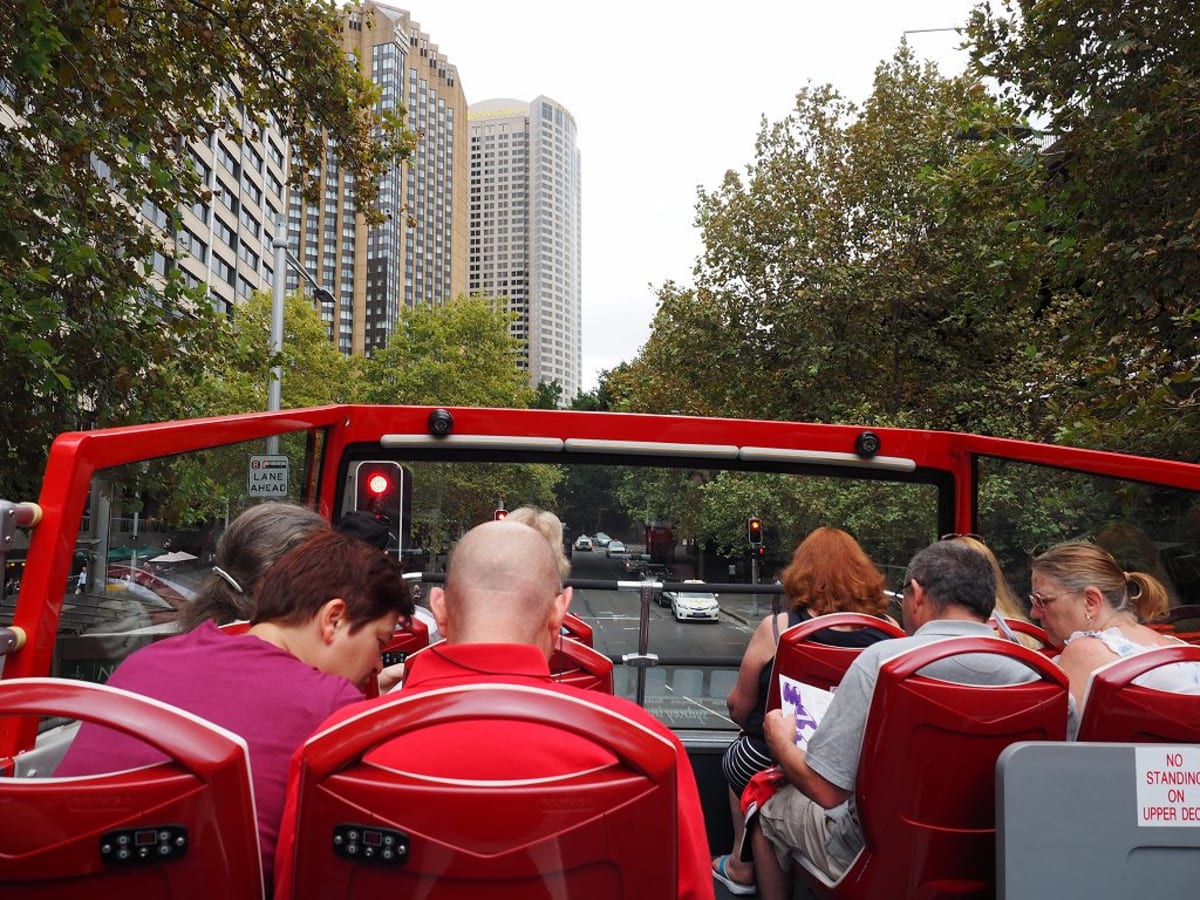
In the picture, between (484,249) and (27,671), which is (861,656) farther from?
(484,249)

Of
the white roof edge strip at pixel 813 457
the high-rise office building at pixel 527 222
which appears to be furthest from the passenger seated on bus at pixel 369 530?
the high-rise office building at pixel 527 222

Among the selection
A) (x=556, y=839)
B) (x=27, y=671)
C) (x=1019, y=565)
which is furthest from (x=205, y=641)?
(x=1019, y=565)

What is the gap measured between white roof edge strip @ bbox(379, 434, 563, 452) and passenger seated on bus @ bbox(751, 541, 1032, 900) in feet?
5.21

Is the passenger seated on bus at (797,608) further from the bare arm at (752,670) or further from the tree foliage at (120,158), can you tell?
the tree foliage at (120,158)

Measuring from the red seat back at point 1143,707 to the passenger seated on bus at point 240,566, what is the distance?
7.12 ft

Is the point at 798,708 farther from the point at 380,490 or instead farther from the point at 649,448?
the point at 380,490

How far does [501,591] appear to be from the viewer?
189 cm

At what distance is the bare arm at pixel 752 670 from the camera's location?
373cm

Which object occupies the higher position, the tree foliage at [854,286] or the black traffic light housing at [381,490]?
the tree foliage at [854,286]

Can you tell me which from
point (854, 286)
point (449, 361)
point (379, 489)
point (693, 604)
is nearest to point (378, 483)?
point (379, 489)

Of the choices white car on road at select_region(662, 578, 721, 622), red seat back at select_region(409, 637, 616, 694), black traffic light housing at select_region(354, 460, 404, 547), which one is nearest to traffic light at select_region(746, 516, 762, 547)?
white car on road at select_region(662, 578, 721, 622)

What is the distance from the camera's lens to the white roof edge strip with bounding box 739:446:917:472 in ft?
13.4

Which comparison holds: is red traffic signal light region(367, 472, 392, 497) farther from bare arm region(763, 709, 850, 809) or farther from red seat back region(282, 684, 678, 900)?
red seat back region(282, 684, 678, 900)

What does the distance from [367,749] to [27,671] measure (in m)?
0.97
